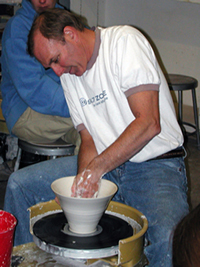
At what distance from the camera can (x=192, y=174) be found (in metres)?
3.27

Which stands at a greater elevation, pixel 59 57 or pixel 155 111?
pixel 59 57

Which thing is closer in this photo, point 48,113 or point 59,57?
point 59,57

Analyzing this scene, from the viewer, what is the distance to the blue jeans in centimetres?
128

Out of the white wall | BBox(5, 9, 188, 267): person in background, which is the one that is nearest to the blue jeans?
BBox(5, 9, 188, 267): person in background

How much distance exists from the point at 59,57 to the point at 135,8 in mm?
3245

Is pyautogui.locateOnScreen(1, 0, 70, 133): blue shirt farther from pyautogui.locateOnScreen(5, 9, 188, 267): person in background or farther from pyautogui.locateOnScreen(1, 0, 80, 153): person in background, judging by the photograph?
pyautogui.locateOnScreen(5, 9, 188, 267): person in background

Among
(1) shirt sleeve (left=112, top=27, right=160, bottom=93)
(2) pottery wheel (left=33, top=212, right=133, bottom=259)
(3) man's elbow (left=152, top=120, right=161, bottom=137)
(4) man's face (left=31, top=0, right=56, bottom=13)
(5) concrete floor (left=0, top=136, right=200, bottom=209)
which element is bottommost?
(5) concrete floor (left=0, top=136, right=200, bottom=209)

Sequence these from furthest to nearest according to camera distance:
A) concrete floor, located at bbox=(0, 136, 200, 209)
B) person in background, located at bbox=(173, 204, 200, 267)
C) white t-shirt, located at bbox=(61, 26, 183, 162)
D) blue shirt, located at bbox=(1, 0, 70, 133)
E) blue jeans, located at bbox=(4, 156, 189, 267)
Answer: concrete floor, located at bbox=(0, 136, 200, 209) → blue shirt, located at bbox=(1, 0, 70, 133) → white t-shirt, located at bbox=(61, 26, 183, 162) → blue jeans, located at bbox=(4, 156, 189, 267) → person in background, located at bbox=(173, 204, 200, 267)

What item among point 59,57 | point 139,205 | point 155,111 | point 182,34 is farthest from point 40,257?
point 182,34

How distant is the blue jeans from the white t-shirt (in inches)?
3.1

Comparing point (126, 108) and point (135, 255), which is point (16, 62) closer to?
point (126, 108)

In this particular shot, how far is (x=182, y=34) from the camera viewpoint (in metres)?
4.13

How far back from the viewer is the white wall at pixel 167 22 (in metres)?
4.07

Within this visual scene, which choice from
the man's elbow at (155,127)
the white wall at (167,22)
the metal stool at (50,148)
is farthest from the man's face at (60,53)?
the white wall at (167,22)
